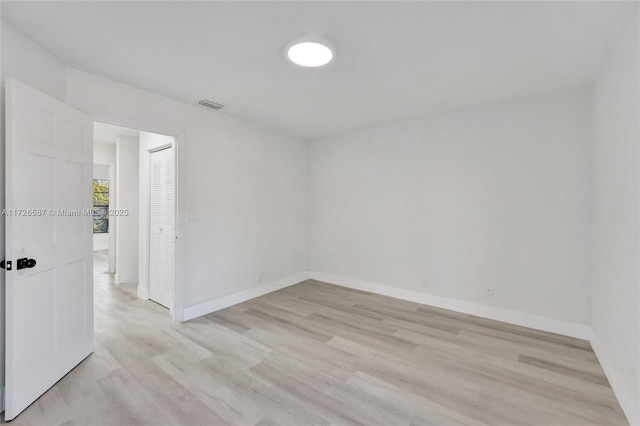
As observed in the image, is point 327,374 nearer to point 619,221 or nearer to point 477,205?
point 619,221

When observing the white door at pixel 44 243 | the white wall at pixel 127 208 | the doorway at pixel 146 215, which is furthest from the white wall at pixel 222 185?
the white wall at pixel 127 208

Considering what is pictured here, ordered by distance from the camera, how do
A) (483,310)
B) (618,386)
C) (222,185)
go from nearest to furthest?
(618,386) < (483,310) < (222,185)

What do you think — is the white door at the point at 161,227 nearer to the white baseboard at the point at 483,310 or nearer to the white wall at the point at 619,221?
the white baseboard at the point at 483,310

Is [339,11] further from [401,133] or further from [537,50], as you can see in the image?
[401,133]

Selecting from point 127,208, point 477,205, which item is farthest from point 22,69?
point 477,205

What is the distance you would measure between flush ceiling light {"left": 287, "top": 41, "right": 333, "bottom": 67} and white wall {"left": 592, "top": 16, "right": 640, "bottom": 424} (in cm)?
202

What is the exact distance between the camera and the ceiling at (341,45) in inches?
67.5

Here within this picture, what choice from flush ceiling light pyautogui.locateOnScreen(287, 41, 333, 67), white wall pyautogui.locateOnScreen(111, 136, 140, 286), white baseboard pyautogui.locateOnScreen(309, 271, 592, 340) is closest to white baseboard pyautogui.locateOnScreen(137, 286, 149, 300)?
white wall pyautogui.locateOnScreen(111, 136, 140, 286)

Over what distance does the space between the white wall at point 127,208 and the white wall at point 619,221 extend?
609 cm

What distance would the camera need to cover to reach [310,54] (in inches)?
85.2

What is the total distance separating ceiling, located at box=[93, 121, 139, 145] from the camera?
462cm

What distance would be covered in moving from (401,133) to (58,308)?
14.1ft

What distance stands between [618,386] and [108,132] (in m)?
7.58

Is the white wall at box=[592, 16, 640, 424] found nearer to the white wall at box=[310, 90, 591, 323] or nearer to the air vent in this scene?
the white wall at box=[310, 90, 591, 323]
